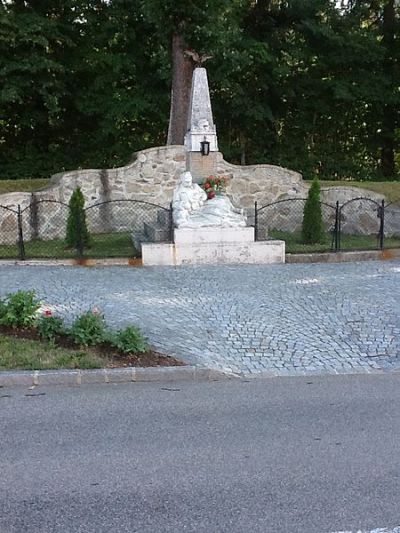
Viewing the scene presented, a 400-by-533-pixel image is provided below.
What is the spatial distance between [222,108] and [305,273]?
1439cm

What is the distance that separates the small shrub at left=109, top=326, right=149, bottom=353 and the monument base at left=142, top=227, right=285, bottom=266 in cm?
541

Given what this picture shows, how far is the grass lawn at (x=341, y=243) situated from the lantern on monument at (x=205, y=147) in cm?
293

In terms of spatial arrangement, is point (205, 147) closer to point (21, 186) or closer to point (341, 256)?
point (341, 256)

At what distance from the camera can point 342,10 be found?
73.6 feet

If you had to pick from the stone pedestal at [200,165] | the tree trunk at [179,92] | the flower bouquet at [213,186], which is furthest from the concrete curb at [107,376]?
the tree trunk at [179,92]

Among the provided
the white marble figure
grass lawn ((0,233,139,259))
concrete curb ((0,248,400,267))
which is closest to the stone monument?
the white marble figure

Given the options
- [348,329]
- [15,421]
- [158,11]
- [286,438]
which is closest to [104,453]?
[15,421]

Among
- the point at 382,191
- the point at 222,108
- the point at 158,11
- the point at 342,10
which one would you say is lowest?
the point at 382,191

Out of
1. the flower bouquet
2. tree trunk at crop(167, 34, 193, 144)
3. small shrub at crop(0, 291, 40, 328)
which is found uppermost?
tree trunk at crop(167, 34, 193, 144)

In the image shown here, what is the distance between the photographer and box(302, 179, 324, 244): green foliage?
13484 millimetres

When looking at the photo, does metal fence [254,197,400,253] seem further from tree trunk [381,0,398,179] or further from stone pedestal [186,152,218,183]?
tree trunk [381,0,398,179]

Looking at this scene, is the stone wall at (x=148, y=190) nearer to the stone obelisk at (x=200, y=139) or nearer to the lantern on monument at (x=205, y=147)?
the stone obelisk at (x=200, y=139)

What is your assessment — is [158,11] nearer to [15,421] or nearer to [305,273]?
[305,273]

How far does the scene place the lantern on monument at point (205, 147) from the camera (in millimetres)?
12516
